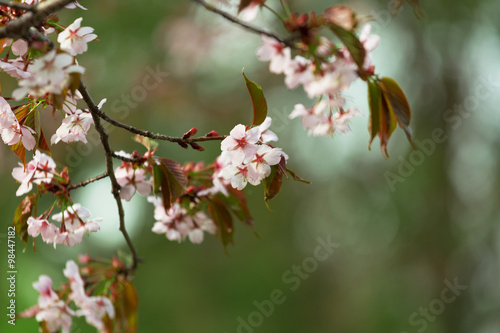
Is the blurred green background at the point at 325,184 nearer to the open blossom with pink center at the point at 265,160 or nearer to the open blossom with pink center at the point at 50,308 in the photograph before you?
the open blossom with pink center at the point at 50,308

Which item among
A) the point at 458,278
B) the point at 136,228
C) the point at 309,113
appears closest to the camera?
the point at 309,113

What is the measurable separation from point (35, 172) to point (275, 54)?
48cm

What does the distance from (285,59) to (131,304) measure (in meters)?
0.68

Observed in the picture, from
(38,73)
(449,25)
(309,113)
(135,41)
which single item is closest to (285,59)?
(309,113)

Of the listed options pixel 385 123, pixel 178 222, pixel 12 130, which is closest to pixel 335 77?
pixel 385 123

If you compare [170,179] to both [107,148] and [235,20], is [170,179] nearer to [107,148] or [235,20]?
[107,148]

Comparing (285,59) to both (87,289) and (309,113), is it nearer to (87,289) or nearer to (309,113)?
(309,113)

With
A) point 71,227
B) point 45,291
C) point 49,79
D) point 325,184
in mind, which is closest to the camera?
point 49,79

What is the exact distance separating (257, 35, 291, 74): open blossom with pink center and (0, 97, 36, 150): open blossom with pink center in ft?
1.35

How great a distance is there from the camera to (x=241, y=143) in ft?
2.70

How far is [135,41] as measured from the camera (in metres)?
3.30

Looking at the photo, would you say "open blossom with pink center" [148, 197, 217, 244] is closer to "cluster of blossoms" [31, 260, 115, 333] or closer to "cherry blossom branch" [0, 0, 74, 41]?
"cluster of blossoms" [31, 260, 115, 333]

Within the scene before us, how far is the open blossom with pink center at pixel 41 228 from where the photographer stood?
0.94 metres

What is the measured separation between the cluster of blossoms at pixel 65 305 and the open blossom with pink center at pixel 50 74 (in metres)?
0.57
